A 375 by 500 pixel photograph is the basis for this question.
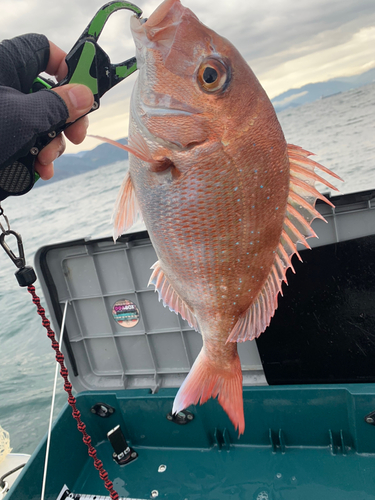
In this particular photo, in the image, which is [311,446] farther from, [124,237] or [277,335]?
[124,237]

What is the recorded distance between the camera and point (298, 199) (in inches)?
53.2

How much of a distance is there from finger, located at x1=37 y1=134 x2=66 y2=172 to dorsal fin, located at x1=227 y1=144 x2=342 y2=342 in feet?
2.71

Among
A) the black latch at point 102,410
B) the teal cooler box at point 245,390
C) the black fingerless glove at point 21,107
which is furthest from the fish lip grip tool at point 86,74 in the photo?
the black latch at point 102,410

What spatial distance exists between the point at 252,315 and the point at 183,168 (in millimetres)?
627

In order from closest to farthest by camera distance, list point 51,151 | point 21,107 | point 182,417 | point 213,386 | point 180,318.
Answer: point 21,107 → point 51,151 → point 213,386 → point 182,417 → point 180,318

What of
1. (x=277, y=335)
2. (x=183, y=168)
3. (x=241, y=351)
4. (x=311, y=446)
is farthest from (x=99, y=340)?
(x=183, y=168)

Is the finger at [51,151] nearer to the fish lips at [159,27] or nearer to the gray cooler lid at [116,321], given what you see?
the fish lips at [159,27]

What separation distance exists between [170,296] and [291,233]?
1.84 ft

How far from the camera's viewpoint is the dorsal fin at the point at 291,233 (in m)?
1.33

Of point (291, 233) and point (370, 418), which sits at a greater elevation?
point (291, 233)

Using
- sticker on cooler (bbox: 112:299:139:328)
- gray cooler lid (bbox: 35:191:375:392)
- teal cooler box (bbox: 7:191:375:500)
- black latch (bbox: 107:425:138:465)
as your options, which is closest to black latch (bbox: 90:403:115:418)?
teal cooler box (bbox: 7:191:375:500)

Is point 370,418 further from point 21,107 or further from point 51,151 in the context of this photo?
point 21,107

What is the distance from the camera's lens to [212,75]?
1.17 m

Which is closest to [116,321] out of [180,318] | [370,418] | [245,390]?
[180,318]
